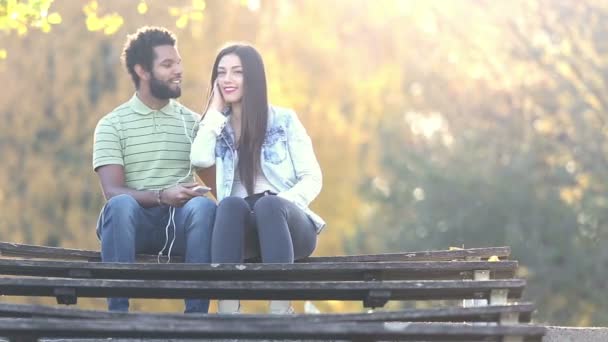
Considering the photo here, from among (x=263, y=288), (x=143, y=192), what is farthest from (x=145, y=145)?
(x=263, y=288)

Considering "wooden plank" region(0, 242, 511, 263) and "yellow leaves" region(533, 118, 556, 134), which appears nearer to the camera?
"wooden plank" region(0, 242, 511, 263)

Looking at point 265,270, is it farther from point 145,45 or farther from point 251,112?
point 145,45

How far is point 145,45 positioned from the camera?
25.2ft

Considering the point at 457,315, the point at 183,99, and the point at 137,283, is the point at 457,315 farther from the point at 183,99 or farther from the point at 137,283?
the point at 183,99

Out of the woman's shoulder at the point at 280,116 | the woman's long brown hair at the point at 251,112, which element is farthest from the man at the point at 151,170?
the woman's shoulder at the point at 280,116

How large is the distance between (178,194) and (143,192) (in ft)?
0.84

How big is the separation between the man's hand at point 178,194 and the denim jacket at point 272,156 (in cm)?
17

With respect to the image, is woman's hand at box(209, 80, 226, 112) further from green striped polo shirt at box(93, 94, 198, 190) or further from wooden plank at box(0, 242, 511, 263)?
wooden plank at box(0, 242, 511, 263)

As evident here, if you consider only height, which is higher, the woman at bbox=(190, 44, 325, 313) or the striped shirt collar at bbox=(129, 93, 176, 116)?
the striped shirt collar at bbox=(129, 93, 176, 116)

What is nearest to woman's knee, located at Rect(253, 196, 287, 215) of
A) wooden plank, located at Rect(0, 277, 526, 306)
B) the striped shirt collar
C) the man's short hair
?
wooden plank, located at Rect(0, 277, 526, 306)

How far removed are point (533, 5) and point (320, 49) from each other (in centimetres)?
327

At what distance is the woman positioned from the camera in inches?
263

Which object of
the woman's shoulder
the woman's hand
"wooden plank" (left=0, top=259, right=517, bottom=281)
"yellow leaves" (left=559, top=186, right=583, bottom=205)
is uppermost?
"yellow leaves" (left=559, top=186, right=583, bottom=205)

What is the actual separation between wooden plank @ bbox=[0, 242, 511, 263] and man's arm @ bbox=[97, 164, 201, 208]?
0.26 metres
